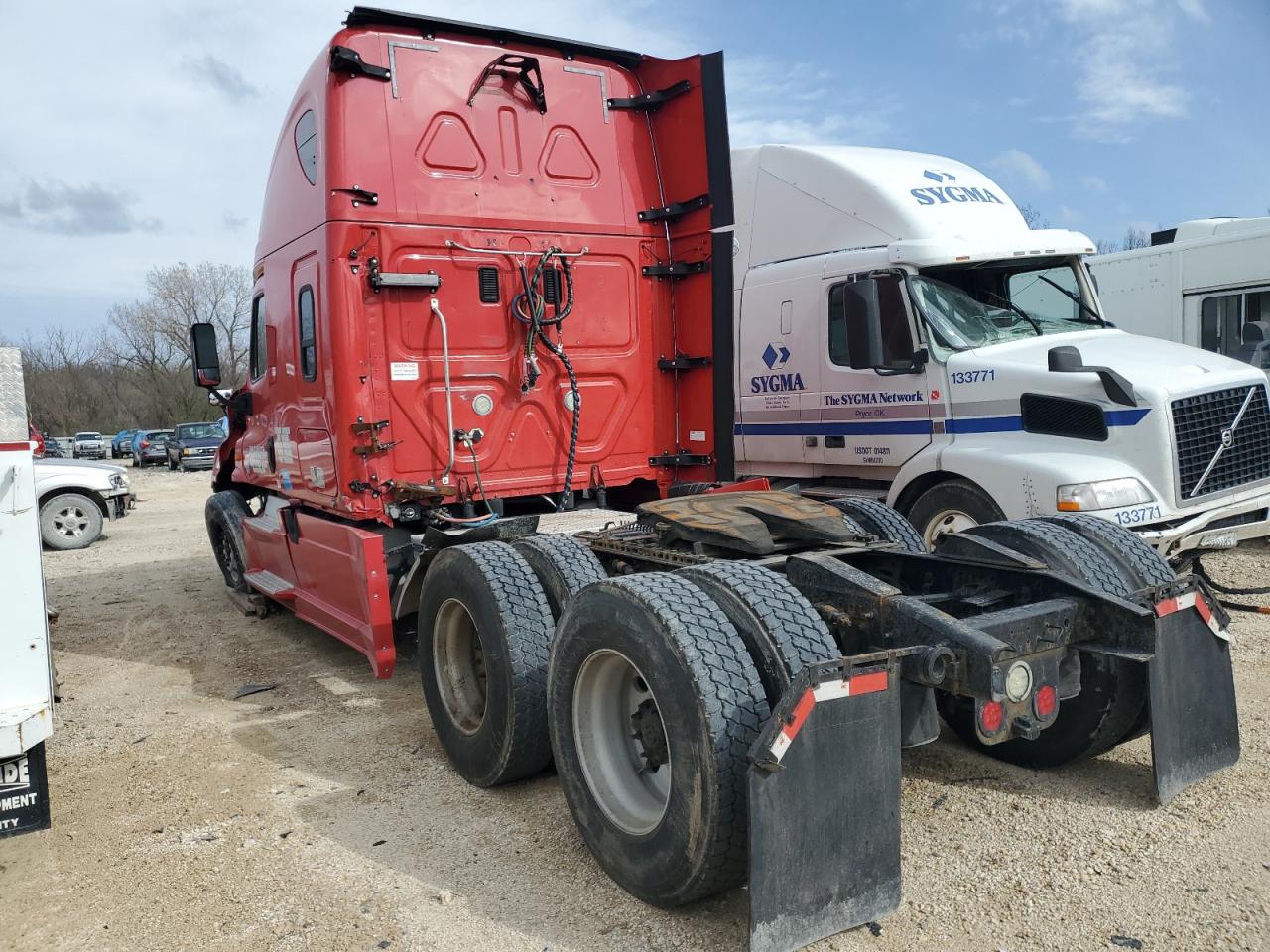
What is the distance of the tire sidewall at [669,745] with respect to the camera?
113 inches

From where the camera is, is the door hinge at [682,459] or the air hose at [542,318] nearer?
the air hose at [542,318]

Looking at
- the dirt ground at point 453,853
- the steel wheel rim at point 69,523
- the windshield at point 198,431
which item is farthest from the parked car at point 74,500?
the windshield at point 198,431

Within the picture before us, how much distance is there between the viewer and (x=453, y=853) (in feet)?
12.1

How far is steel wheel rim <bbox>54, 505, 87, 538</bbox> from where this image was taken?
1377 cm

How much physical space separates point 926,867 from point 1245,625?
4.10 metres

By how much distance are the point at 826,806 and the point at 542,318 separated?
12.6 ft

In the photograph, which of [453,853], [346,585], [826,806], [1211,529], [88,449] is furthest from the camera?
[88,449]

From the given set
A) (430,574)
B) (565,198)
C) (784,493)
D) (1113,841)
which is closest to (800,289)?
(565,198)

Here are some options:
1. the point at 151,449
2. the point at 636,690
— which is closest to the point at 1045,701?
the point at 636,690

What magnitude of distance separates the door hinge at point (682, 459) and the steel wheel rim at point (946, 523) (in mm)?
1535

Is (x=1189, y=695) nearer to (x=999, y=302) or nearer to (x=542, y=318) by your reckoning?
(x=542, y=318)

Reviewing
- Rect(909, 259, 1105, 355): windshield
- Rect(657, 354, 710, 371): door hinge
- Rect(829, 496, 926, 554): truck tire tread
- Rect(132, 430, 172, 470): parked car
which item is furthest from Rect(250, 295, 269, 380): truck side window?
Rect(132, 430, 172, 470): parked car

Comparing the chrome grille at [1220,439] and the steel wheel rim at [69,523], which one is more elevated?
the chrome grille at [1220,439]

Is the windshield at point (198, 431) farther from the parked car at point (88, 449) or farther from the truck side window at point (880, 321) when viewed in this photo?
the truck side window at point (880, 321)
